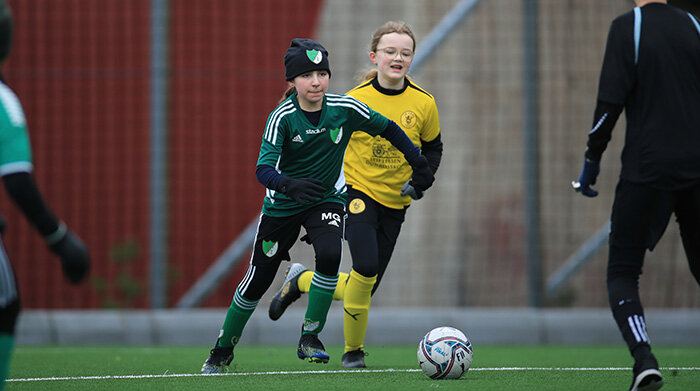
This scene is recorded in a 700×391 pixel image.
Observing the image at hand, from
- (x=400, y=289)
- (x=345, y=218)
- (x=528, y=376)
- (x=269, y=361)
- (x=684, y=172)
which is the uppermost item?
(x=684, y=172)

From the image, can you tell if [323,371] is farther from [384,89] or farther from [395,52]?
[395,52]

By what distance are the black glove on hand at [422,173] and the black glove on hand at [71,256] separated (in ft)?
9.11

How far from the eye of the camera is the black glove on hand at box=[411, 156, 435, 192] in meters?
5.82

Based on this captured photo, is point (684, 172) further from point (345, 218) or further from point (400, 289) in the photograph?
point (400, 289)

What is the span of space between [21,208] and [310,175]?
2.53m

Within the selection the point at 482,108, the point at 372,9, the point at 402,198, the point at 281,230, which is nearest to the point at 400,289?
the point at 482,108

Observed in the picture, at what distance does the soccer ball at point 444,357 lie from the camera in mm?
5227

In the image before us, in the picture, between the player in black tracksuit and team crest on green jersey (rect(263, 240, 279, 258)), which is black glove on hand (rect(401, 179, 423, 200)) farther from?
the player in black tracksuit

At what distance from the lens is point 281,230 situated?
5699 millimetres

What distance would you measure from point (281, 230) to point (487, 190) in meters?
5.25

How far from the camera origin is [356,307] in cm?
612

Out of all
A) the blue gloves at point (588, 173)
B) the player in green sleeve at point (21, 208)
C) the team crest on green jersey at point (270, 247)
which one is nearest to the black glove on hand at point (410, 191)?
the team crest on green jersey at point (270, 247)

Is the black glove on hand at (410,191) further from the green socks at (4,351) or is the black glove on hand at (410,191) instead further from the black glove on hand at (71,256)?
the green socks at (4,351)

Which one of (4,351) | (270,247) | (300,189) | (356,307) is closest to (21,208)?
(4,351)
